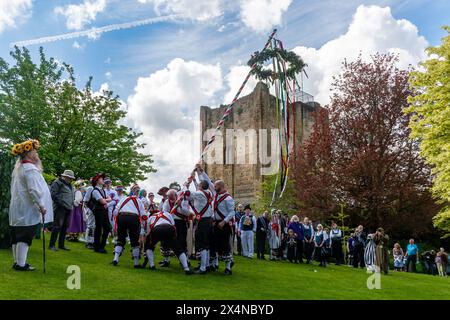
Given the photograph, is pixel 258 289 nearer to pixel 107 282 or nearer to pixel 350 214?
pixel 107 282

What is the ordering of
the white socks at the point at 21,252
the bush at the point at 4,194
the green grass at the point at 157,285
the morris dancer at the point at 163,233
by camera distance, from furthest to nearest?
Answer: the bush at the point at 4,194
the morris dancer at the point at 163,233
the white socks at the point at 21,252
the green grass at the point at 157,285

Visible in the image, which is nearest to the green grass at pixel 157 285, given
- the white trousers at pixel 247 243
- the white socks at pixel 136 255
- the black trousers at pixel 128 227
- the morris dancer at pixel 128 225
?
the white socks at pixel 136 255

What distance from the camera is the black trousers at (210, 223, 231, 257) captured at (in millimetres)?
11562

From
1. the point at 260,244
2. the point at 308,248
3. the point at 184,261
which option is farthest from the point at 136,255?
the point at 308,248

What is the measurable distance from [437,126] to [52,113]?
2453 centimetres

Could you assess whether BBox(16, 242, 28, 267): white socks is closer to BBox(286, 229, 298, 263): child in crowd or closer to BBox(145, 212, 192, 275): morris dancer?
BBox(145, 212, 192, 275): morris dancer

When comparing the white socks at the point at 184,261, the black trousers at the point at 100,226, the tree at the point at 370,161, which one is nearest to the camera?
the white socks at the point at 184,261

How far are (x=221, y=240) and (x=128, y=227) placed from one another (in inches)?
89.5

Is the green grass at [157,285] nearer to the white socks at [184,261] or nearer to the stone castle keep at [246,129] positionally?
the white socks at [184,261]

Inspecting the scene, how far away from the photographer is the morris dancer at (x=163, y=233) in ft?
34.9

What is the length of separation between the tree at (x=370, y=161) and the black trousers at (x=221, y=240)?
68.2 feet

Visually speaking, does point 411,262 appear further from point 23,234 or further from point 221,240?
point 23,234

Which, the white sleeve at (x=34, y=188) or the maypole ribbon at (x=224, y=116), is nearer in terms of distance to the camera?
the white sleeve at (x=34, y=188)
